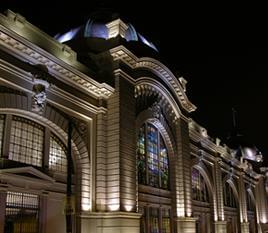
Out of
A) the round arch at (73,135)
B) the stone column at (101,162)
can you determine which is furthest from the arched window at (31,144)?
the stone column at (101,162)

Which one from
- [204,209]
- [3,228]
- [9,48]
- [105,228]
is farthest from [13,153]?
[204,209]

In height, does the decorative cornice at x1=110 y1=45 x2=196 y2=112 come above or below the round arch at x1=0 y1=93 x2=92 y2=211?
above

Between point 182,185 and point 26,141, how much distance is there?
16.0m

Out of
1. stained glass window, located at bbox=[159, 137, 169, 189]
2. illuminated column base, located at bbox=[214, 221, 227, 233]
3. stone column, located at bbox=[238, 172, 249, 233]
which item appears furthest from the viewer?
stone column, located at bbox=[238, 172, 249, 233]

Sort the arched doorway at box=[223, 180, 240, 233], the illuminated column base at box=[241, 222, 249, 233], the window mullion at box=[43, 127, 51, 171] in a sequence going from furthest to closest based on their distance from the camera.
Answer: the illuminated column base at box=[241, 222, 249, 233]
the arched doorway at box=[223, 180, 240, 233]
the window mullion at box=[43, 127, 51, 171]

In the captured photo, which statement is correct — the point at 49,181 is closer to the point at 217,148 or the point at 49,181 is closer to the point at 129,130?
the point at 129,130

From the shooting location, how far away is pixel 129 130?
84.8ft

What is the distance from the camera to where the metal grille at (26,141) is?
2019 cm

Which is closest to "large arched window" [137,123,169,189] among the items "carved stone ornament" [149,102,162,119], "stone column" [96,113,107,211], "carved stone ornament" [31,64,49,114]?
"carved stone ornament" [149,102,162,119]

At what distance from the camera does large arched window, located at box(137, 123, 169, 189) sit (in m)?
29.4

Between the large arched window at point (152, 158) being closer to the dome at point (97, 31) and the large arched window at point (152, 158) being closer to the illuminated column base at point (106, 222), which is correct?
the illuminated column base at point (106, 222)

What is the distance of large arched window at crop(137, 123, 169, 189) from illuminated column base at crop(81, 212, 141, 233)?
233 inches

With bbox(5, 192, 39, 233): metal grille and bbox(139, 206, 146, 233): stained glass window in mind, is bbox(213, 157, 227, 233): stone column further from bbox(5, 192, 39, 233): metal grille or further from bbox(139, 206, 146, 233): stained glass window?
bbox(5, 192, 39, 233): metal grille

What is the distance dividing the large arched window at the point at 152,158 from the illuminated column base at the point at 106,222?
591cm
